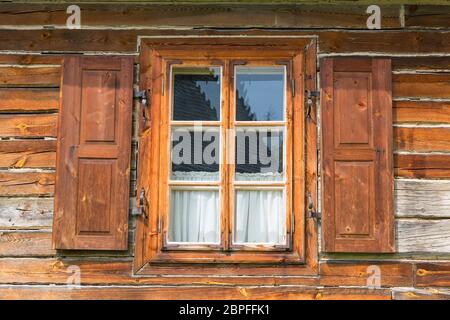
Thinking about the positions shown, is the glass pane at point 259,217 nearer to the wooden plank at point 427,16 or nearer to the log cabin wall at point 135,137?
the log cabin wall at point 135,137

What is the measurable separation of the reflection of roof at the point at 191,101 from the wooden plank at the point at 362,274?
4.23 ft

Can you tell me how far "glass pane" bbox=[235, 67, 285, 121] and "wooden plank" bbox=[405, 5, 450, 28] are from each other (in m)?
0.94

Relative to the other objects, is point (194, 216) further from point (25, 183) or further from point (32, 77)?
point (32, 77)

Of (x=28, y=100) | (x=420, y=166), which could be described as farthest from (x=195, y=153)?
(x=420, y=166)

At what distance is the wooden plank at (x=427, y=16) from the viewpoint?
15.4ft

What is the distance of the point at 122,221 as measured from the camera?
446cm

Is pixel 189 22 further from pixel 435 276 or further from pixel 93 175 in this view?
pixel 435 276

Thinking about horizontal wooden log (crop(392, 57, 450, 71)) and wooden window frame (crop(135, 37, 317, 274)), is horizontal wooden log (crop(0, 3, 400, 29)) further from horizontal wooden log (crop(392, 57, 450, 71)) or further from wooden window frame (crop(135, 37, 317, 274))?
horizontal wooden log (crop(392, 57, 450, 71))

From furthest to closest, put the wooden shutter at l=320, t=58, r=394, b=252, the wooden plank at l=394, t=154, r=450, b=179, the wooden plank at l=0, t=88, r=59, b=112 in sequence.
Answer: the wooden plank at l=0, t=88, r=59, b=112 → the wooden plank at l=394, t=154, r=450, b=179 → the wooden shutter at l=320, t=58, r=394, b=252

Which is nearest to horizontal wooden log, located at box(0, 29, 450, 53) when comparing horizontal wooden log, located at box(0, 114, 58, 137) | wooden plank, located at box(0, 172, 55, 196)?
horizontal wooden log, located at box(0, 114, 58, 137)

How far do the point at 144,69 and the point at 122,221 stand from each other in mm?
1041

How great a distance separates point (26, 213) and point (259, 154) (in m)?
1.61

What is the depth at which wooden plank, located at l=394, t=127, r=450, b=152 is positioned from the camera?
4562 millimetres

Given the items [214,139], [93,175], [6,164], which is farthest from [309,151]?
[6,164]
